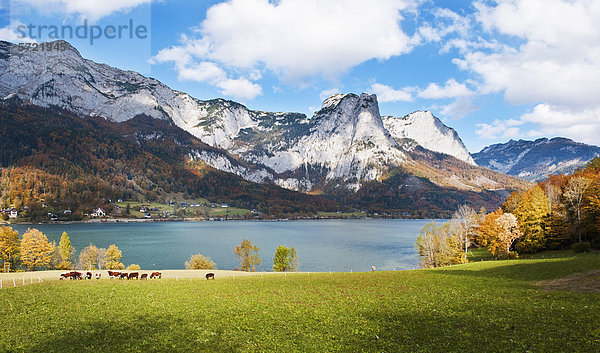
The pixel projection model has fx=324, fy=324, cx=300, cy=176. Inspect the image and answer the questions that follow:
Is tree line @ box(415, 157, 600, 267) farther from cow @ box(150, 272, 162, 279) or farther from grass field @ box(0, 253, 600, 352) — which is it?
cow @ box(150, 272, 162, 279)

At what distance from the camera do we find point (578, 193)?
61.5 metres

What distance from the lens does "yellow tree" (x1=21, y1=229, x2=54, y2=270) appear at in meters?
75.4

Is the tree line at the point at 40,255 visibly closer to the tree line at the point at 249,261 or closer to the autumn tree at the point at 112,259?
the autumn tree at the point at 112,259

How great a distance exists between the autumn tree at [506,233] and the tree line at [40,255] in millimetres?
79824

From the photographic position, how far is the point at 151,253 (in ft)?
369

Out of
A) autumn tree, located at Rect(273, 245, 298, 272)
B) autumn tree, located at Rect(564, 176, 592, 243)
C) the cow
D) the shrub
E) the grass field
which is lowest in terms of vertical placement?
autumn tree, located at Rect(273, 245, 298, 272)

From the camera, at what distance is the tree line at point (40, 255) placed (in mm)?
73938

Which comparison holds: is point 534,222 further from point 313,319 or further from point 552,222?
point 313,319

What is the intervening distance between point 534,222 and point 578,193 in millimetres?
9298

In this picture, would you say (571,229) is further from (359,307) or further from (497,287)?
(359,307)

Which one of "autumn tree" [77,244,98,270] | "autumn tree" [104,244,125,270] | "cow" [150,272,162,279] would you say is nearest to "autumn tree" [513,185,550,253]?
"cow" [150,272,162,279]

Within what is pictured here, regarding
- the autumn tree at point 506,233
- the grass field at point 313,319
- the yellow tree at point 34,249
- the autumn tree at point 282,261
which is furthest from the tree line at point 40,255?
the autumn tree at point 506,233

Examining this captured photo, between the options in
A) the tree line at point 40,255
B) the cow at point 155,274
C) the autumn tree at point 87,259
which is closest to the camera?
the cow at point 155,274

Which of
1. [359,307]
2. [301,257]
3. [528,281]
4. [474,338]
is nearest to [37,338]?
[359,307]
